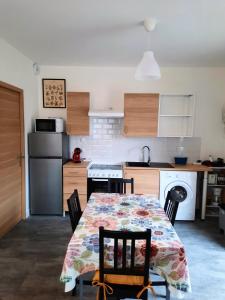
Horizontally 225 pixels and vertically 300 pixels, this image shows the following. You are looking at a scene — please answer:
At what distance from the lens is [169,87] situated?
430 centimetres

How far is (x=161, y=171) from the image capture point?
3.83 metres

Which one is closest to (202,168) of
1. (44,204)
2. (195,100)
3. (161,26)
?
(195,100)

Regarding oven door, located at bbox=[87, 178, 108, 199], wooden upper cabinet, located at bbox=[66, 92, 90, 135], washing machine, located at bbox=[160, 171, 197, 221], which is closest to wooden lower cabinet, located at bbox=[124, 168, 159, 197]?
washing machine, located at bbox=[160, 171, 197, 221]

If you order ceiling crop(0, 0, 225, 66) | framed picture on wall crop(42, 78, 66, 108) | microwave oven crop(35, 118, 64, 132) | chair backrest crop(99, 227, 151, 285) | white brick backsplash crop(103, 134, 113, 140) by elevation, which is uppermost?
ceiling crop(0, 0, 225, 66)

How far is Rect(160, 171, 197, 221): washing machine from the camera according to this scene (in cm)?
380

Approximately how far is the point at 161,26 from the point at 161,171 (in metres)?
2.15

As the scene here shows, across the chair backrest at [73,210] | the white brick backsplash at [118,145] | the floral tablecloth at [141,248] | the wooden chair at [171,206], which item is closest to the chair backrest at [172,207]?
the wooden chair at [171,206]

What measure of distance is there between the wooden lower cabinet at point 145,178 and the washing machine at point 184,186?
0.32 feet

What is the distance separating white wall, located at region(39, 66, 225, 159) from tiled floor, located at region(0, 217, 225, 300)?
1648 millimetres

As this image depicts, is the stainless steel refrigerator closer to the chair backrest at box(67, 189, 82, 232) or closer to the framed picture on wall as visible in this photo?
the framed picture on wall

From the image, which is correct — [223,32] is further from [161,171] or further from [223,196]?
[223,196]

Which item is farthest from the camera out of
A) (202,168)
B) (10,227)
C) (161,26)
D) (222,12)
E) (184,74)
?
(184,74)

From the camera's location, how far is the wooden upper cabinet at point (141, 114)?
13.0 ft

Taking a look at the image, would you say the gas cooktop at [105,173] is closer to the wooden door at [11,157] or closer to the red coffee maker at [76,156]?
the red coffee maker at [76,156]
